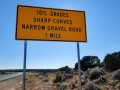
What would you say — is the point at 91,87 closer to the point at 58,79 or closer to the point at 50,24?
the point at 58,79

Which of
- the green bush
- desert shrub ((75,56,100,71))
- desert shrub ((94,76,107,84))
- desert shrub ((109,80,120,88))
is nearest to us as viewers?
desert shrub ((109,80,120,88))

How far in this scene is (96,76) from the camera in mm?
33125

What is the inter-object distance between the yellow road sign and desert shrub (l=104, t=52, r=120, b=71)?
25.1m

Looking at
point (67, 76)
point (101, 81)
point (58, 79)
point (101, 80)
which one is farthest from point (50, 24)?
point (67, 76)

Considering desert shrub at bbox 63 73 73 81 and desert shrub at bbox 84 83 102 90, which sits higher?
desert shrub at bbox 63 73 73 81

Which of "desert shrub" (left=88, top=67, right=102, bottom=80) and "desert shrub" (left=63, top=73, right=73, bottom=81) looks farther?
"desert shrub" (left=63, top=73, right=73, bottom=81)

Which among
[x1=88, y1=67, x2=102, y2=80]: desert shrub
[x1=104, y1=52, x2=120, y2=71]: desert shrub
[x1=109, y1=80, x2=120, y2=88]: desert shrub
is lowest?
[x1=109, y1=80, x2=120, y2=88]: desert shrub

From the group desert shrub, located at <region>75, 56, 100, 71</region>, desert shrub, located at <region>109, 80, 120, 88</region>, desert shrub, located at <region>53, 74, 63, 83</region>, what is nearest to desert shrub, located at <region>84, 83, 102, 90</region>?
desert shrub, located at <region>109, 80, 120, 88</region>

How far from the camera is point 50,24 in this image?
985cm

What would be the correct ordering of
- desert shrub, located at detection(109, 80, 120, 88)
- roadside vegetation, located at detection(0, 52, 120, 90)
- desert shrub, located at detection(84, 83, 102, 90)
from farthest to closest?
roadside vegetation, located at detection(0, 52, 120, 90) < desert shrub, located at detection(109, 80, 120, 88) < desert shrub, located at detection(84, 83, 102, 90)

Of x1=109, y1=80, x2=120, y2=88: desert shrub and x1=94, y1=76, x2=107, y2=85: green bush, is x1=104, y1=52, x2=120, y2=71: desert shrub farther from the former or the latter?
x1=109, y1=80, x2=120, y2=88: desert shrub

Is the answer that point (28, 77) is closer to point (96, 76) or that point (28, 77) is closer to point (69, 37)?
point (96, 76)

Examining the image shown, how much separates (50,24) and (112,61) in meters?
26.9

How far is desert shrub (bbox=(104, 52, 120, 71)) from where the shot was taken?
34.5 m
